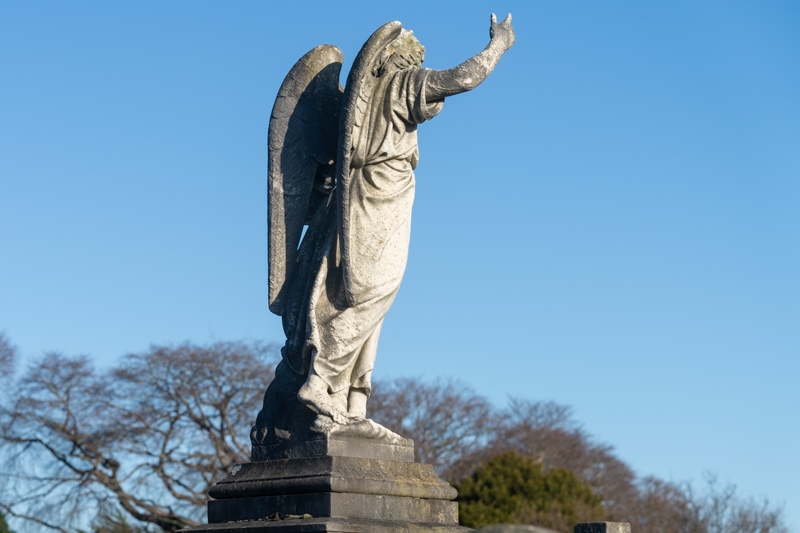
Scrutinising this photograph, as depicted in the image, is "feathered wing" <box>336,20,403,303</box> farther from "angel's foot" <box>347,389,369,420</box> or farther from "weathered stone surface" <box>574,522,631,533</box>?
"weathered stone surface" <box>574,522,631,533</box>

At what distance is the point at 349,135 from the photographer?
6.79 meters

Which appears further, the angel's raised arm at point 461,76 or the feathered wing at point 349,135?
the angel's raised arm at point 461,76

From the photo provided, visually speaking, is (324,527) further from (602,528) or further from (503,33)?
(503,33)

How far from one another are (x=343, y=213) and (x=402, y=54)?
1167mm

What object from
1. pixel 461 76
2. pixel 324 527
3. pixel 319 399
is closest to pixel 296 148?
pixel 461 76

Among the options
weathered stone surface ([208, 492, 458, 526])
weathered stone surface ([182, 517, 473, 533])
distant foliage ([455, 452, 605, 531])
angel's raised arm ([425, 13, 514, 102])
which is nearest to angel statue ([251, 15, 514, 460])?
angel's raised arm ([425, 13, 514, 102])

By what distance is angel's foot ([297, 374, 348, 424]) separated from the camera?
6559 millimetres

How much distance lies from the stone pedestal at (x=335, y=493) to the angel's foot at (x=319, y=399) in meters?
0.16

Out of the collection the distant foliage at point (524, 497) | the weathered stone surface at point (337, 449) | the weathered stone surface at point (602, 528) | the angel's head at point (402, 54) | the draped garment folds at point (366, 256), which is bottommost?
the weathered stone surface at point (602, 528)

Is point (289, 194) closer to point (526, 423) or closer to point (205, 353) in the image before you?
point (205, 353)

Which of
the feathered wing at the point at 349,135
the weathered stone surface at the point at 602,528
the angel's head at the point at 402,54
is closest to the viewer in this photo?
the weathered stone surface at the point at 602,528

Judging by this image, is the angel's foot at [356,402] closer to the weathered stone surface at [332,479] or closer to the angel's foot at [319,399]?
the angel's foot at [319,399]

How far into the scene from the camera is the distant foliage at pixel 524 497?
2767 centimetres

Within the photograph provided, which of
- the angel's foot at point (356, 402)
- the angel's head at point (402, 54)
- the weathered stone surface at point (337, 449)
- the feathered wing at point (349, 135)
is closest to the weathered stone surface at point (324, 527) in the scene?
the weathered stone surface at point (337, 449)
